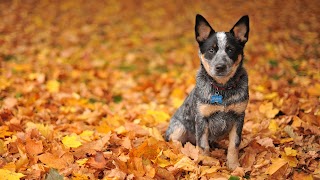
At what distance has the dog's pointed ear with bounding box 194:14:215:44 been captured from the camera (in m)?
4.18

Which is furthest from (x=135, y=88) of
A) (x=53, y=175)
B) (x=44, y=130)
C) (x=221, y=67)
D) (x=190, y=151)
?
(x=53, y=175)

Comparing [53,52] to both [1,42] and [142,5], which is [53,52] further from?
[142,5]

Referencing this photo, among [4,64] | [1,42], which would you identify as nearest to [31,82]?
[4,64]

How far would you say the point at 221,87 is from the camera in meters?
4.14

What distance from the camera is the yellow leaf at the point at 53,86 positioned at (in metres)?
6.92

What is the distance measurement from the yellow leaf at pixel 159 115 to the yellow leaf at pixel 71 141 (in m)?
1.56

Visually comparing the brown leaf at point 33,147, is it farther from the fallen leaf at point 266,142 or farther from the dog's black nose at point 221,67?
the fallen leaf at point 266,142

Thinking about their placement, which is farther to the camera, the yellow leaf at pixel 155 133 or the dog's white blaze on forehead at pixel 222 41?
the yellow leaf at pixel 155 133

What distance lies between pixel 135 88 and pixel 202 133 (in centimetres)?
354

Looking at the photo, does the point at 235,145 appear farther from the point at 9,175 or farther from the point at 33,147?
the point at 9,175

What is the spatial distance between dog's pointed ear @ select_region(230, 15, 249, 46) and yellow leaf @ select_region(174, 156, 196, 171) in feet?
4.60

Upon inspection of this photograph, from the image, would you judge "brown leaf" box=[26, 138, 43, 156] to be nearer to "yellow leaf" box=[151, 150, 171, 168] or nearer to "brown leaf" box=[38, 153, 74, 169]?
"brown leaf" box=[38, 153, 74, 169]

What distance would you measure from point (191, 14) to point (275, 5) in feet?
9.69

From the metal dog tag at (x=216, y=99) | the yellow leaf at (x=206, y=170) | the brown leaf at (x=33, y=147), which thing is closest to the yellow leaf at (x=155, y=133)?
the yellow leaf at (x=206, y=170)
